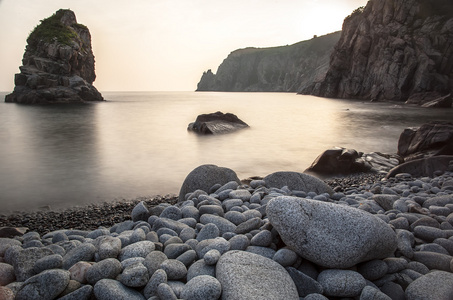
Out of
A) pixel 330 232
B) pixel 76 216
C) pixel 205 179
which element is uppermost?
pixel 330 232

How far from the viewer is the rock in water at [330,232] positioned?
3021 millimetres

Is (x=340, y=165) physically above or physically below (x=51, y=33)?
below

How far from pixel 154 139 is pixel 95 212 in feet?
37.9

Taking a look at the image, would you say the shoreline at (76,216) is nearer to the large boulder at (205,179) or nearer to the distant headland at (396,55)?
the large boulder at (205,179)

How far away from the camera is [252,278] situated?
273cm

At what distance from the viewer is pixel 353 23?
70.1 metres

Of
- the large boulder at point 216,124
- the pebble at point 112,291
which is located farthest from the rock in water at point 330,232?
the large boulder at point 216,124

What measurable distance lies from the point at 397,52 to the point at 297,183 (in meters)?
59.5

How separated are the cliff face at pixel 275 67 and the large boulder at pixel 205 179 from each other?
402 ft

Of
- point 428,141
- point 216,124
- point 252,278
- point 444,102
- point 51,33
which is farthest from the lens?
point 51,33

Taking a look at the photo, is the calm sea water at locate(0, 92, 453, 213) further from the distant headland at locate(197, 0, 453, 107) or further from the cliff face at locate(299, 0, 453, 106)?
the cliff face at locate(299, 0, 453, 106)

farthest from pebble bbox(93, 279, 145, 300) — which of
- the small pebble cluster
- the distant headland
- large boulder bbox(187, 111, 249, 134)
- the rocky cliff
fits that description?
the rocky cliff

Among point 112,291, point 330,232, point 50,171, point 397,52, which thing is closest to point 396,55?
point 397,52

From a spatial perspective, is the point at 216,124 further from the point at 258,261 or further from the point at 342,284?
the point at 342,284
